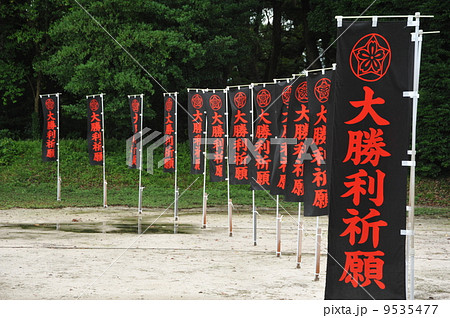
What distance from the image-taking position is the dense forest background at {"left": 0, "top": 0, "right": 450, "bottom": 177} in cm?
2417

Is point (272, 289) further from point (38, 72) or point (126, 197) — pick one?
point (38, 72)

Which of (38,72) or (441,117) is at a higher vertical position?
(38,72)

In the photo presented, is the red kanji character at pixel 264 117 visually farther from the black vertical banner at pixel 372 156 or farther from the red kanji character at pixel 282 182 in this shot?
the black vertical banner at pixel 372 156

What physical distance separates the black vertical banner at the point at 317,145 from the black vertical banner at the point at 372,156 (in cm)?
262

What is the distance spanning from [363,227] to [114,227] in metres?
10.4

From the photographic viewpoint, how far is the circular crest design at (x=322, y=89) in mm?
9102

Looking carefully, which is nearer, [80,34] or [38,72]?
[80,34]

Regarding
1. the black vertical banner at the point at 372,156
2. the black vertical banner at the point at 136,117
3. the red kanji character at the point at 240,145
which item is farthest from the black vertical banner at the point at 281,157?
the black vertical banner at the point at 136,117

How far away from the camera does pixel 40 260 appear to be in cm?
1083

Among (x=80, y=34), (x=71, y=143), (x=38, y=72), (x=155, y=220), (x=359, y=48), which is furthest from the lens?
(x=38, y=72)

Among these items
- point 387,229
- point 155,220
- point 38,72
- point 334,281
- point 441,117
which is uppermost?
point 38,72

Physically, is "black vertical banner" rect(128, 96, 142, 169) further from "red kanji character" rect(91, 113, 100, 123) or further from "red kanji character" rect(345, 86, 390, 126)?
"red kanji character" rect(345, 86, 390, 126)

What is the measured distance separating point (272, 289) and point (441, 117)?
17.2 metres

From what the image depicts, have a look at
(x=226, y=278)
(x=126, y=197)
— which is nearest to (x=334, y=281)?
(x=226, y=278)
